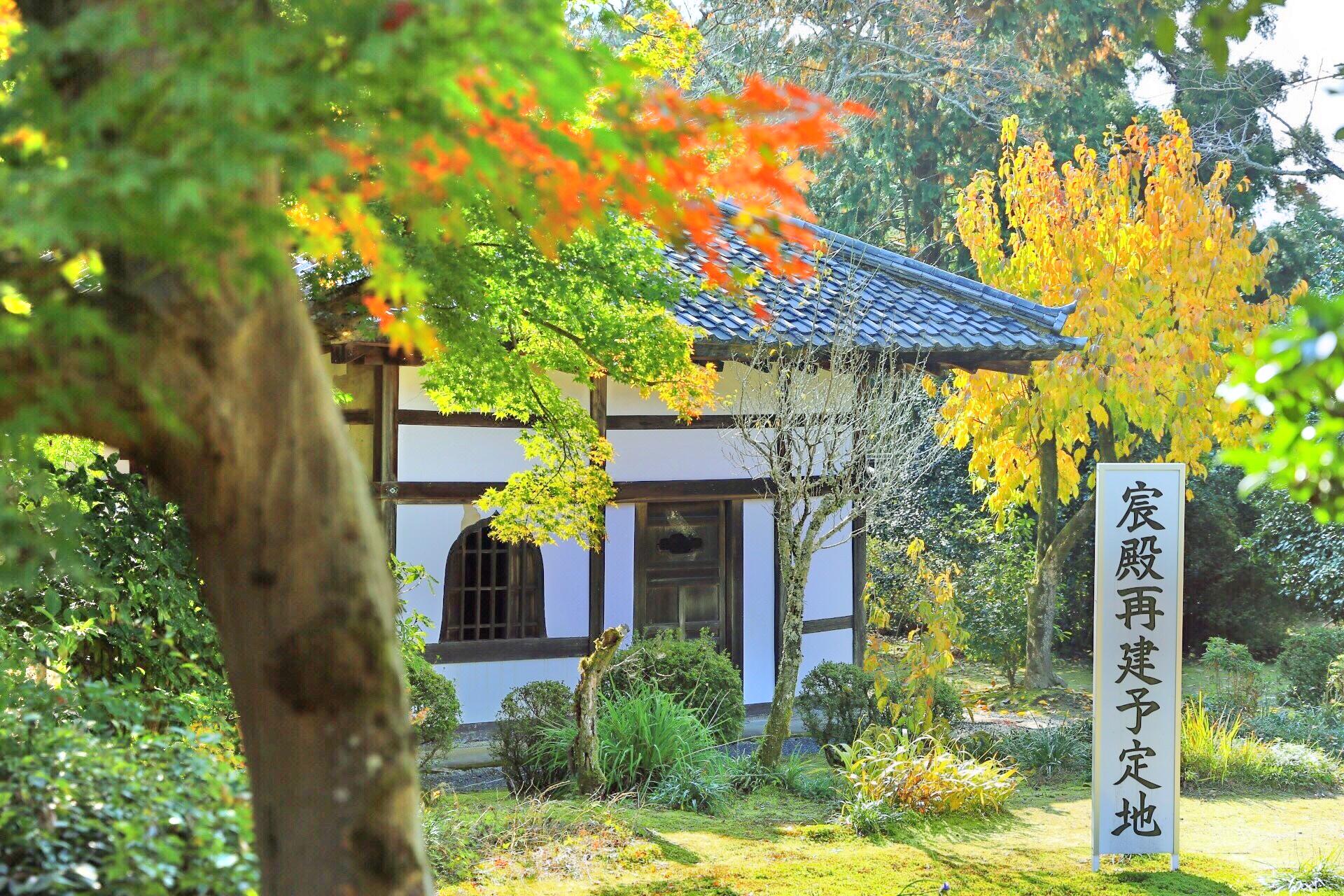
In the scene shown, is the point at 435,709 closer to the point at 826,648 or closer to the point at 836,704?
the point at 836,704

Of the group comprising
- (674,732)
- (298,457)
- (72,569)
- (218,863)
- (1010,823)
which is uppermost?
(298,457)

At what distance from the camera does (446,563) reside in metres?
9.48

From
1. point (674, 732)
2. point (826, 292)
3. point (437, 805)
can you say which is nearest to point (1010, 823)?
point (674, 732)

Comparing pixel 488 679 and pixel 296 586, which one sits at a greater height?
pixel 296 586

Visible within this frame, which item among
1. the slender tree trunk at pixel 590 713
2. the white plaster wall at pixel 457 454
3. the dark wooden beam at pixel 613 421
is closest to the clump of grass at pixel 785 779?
the slender tree trunk at pixel 590 713

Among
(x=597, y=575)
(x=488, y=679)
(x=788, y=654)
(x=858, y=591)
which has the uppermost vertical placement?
(x=597, y=575)

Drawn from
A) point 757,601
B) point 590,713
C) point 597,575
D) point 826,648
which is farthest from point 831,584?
point 590,713

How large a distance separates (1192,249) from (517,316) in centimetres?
877

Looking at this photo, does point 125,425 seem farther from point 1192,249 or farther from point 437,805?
point 1192,249

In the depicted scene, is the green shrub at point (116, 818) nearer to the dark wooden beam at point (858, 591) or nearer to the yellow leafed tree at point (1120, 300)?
the dark wooden beam at point (858, 591)

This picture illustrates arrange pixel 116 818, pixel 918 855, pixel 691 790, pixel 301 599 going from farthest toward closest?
pixel 691 790 → pixel 918 855 → pixel 116 818 → pixel 301 599

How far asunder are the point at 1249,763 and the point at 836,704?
3.03m

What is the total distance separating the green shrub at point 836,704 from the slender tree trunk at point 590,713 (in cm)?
228

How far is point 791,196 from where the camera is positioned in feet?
8.09
